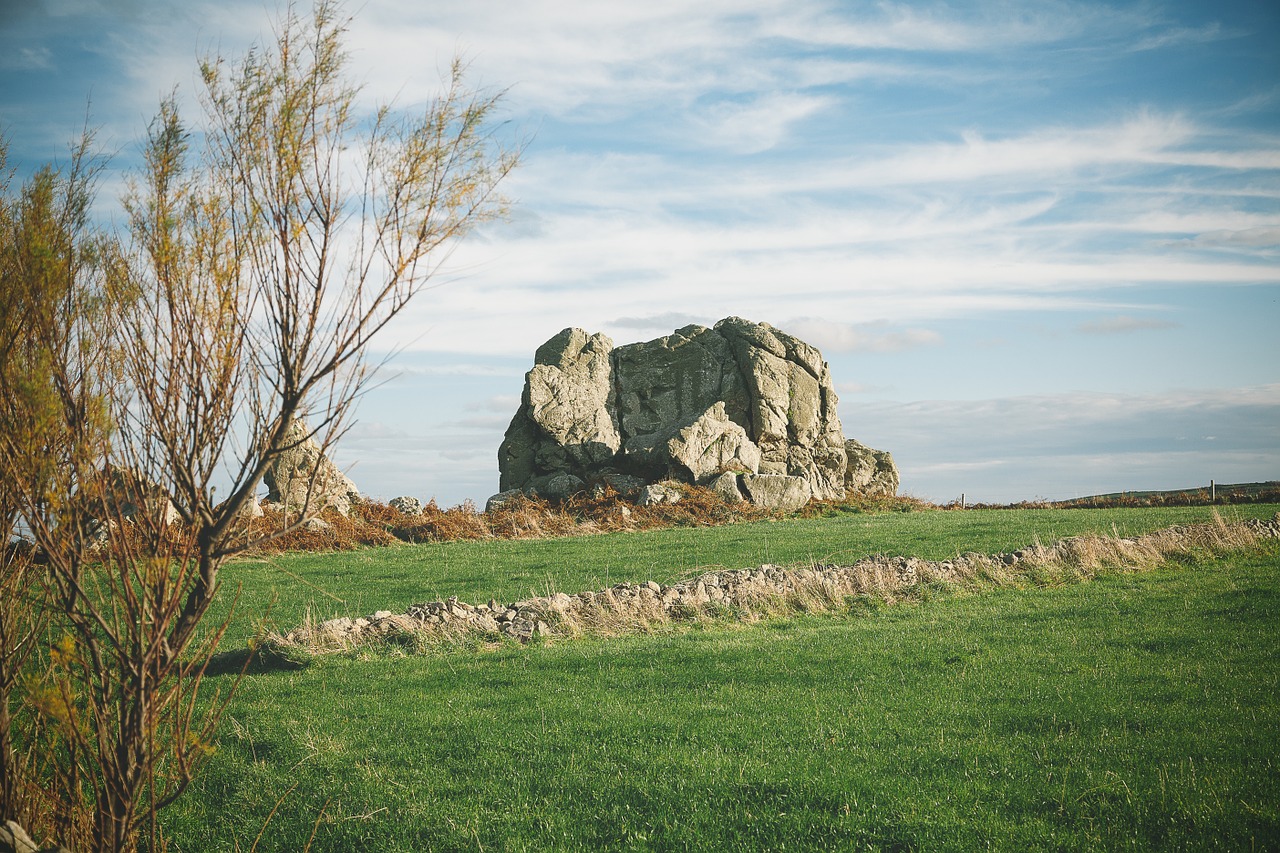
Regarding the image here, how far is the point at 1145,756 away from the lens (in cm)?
735

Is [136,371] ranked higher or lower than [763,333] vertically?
lower

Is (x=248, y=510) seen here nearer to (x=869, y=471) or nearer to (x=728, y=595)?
(x=728, y=595)

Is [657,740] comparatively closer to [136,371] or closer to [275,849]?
[275,849]

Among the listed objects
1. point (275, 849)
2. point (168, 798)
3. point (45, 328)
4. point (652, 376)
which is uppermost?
point (652, 376)

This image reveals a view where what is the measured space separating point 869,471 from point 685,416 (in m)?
9.22

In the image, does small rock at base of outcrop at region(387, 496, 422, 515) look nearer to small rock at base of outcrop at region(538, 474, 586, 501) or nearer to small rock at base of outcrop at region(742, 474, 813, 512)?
small rock at base of outcrop at region(538, 474, 586, 501)

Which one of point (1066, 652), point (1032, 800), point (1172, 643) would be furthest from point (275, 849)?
point (1172, 643)

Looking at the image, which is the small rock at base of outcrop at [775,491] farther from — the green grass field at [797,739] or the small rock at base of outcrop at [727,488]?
the green grass field at [797,739]

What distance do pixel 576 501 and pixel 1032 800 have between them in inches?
1030

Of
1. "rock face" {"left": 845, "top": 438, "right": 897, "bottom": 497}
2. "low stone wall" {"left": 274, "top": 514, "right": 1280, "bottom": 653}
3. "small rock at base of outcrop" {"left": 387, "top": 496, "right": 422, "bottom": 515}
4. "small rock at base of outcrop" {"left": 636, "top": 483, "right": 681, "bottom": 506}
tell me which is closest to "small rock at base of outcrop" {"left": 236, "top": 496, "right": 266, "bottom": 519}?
"low stone wall" {"left": 274, "top": 514, "right": 1280, "bottom": 653}

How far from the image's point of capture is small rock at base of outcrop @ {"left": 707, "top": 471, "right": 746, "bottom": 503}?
104ft

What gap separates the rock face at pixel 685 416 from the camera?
33312 millimetres

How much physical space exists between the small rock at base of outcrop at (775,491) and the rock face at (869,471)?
18.5 ft

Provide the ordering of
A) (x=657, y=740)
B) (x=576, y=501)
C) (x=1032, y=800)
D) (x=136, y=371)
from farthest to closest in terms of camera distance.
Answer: (x=576, y=501) → (x=657, y=740) → (x=1032, y=800) → (x=136, y=371)
